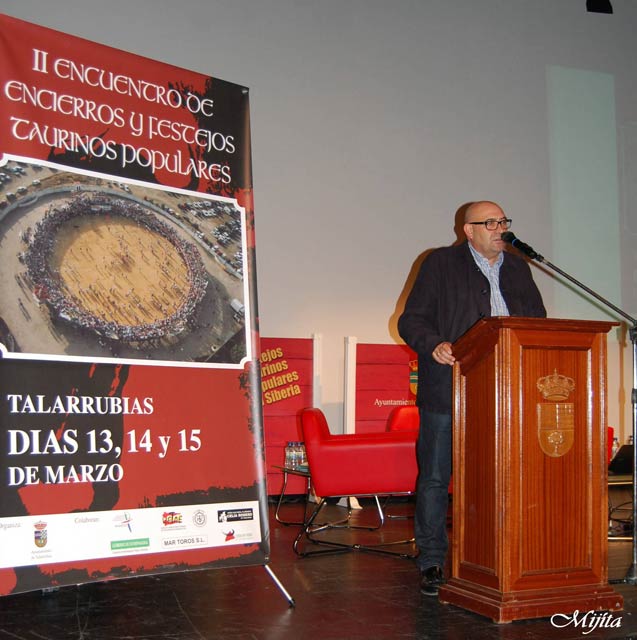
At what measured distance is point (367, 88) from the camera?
23.5ft

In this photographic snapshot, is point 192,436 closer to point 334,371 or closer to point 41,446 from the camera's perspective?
point 41,446

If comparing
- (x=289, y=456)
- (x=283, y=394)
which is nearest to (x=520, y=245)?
(x=289, y=456)

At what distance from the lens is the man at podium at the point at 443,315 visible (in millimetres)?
3201

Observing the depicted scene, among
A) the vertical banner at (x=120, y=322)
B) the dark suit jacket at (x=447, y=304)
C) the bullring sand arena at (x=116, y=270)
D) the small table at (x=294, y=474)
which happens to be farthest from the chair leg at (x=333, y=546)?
the bullring sand arena at (x=116, y=270)

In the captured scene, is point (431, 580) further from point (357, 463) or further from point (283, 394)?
point (283, 394)

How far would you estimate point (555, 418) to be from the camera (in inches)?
109

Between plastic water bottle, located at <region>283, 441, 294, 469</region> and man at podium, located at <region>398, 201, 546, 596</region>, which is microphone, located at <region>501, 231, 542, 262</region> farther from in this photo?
plastic water bottle, located at <region>283, 441, 294, 469</region>

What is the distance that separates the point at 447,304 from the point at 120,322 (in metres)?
1.43

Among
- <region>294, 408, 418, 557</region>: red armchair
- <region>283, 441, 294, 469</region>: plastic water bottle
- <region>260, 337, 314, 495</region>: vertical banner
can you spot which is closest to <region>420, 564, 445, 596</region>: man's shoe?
<region>294, 408, 418, 557</region>: red armchair

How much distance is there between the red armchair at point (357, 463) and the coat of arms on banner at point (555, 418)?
1.49 meters

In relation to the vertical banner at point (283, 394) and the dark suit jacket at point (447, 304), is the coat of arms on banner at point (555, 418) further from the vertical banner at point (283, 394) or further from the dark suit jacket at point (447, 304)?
the vertical banner at point (283, 394)

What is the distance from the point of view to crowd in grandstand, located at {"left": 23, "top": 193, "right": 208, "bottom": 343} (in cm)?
242

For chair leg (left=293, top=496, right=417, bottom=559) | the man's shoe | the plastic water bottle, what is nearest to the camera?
the man's shoe

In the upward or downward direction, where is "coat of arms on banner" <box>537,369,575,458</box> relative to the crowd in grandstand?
downward
